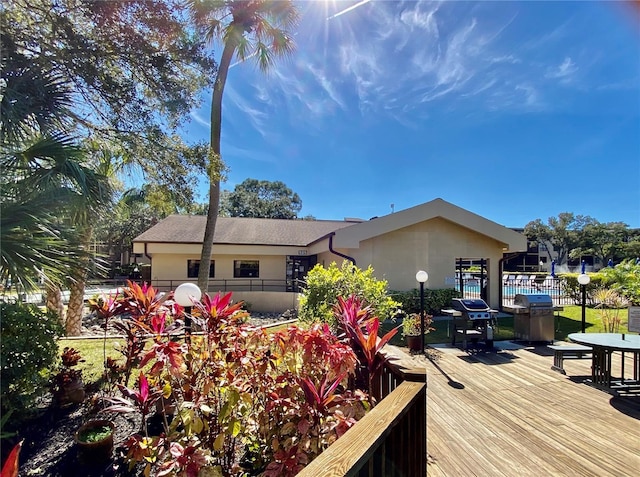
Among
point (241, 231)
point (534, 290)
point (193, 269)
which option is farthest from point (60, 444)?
point (534, 290)

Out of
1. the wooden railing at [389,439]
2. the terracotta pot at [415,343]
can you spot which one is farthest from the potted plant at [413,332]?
the wooden railing at [389,439]

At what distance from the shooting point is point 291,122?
557 inches

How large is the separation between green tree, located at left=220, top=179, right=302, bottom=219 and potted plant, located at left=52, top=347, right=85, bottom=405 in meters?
41.8

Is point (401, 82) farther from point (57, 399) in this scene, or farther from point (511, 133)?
point (57, 399)

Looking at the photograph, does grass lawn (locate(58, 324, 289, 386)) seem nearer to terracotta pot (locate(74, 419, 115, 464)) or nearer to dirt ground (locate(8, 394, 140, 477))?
dirt ground (locate(8, 394, 140, 477))

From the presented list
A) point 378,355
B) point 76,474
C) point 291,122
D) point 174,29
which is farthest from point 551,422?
point 291,122

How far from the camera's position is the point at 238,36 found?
10039 mm

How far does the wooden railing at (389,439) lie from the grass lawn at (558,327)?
661cm

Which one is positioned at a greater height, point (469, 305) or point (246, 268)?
point (246, 268)

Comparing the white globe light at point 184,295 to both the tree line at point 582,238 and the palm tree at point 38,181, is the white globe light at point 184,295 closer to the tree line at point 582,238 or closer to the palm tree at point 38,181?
the palm tree at point 38,181

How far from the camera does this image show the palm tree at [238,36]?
32.2 ft

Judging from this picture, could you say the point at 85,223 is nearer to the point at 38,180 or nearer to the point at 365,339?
the point at 38,180

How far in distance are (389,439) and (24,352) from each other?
13.5 ft

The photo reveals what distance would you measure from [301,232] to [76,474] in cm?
1790
